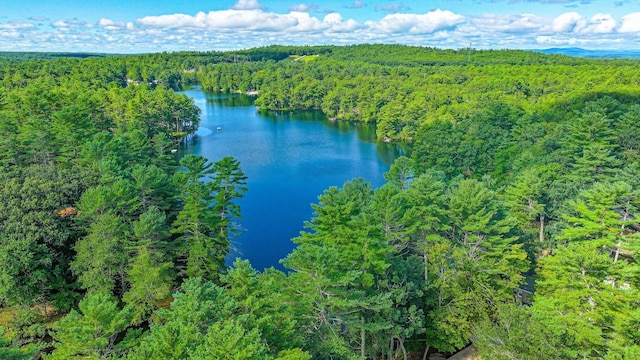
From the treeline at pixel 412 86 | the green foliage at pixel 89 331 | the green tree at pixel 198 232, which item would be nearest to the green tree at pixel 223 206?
the green tree at pixel 198 232

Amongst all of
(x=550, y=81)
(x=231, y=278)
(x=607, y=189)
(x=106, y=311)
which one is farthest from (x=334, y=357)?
(x=550, y=81)

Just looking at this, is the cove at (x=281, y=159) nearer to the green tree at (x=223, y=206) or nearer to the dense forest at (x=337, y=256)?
the green tree at (x=223, y=206)

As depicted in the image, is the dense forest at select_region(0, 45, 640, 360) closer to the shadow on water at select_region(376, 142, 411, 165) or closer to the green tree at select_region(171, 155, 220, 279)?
the green tree at select_region(171, 155, 220, 279)

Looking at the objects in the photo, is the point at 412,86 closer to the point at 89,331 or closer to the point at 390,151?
the point at 390,151

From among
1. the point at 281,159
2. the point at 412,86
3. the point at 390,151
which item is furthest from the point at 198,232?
the point at 412,86

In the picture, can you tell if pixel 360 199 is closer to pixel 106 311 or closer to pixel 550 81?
pixel 106 311
